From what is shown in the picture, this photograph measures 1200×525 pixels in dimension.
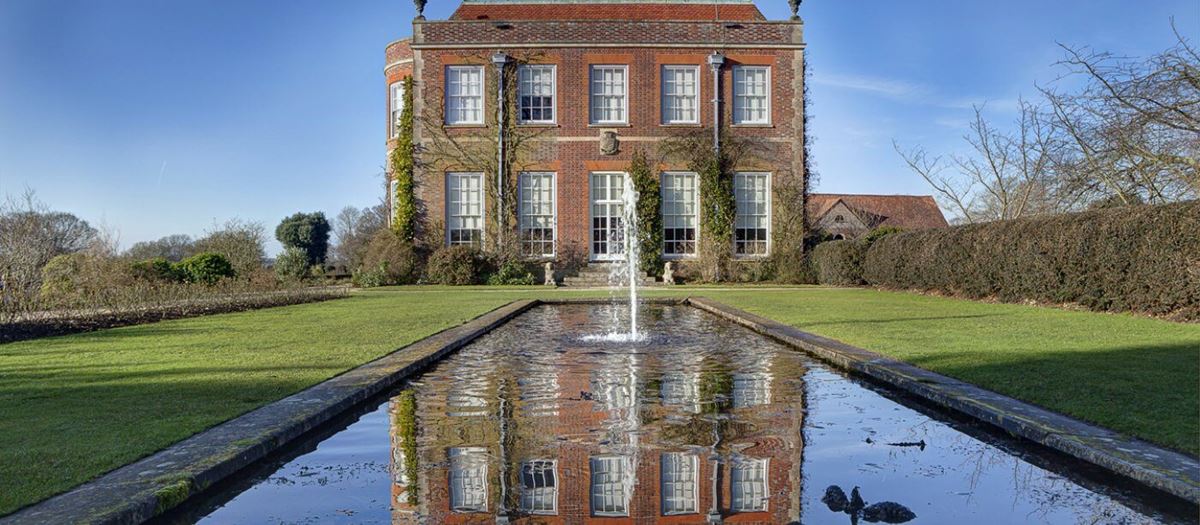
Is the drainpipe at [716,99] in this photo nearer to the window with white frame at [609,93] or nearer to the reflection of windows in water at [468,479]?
the window with white frame at [609,93]

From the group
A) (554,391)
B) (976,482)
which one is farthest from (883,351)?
(976,482)

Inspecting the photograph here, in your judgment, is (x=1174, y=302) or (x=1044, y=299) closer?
(x=1174, y=302)

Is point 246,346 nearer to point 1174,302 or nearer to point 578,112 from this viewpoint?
point 1174,302

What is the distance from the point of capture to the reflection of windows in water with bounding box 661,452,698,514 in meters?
3.17

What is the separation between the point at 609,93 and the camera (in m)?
23.6

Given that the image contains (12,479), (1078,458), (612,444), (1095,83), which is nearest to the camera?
(12,479)

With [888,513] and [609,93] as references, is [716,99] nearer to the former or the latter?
[609,93]

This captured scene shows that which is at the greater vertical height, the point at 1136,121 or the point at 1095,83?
the point at 1095,83

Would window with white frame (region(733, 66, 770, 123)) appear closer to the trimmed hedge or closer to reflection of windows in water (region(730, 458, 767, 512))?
the trimmed hedge

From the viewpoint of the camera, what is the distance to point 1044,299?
40.7 feet

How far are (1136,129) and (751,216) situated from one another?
12.4 m

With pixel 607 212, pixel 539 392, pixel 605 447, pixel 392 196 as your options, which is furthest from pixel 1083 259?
pixel 392 196

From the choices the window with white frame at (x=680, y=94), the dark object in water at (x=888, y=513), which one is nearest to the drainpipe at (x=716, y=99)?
the window with white frame at (x=680, y=94)

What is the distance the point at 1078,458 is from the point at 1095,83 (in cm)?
1105
